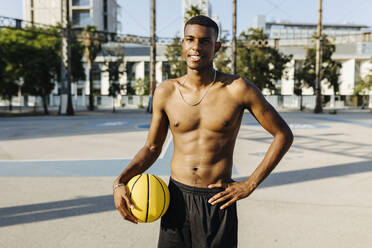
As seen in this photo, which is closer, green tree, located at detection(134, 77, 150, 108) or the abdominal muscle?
the abdominal muscle

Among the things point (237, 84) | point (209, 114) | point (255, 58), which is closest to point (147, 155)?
point (209, 114)

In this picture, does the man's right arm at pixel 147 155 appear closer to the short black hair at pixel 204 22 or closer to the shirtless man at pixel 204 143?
the shirtless man at pixel 204 143

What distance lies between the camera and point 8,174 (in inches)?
279

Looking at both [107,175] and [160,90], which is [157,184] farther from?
[107,175]

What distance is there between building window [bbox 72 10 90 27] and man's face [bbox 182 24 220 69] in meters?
61.3

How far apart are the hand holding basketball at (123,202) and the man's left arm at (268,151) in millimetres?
525

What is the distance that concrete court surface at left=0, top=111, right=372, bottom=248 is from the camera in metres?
3.92

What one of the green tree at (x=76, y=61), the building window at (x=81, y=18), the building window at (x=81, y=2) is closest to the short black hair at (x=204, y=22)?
the green tree at (x=76, y=61)

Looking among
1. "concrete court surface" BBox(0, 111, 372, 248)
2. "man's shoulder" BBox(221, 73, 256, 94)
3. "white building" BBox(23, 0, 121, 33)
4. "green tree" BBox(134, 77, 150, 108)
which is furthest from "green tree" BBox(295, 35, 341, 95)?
"man's shoulder" BBox(221, 73, 256, 94)

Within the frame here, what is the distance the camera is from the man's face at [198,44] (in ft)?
6.82

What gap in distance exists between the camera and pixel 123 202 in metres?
2.20

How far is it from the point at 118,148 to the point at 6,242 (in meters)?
6.63

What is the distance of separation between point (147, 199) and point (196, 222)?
13.8 inches

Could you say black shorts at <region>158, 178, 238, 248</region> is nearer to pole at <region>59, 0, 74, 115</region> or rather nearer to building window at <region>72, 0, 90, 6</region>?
pole at <region>59, 0, 74, 115</region>
